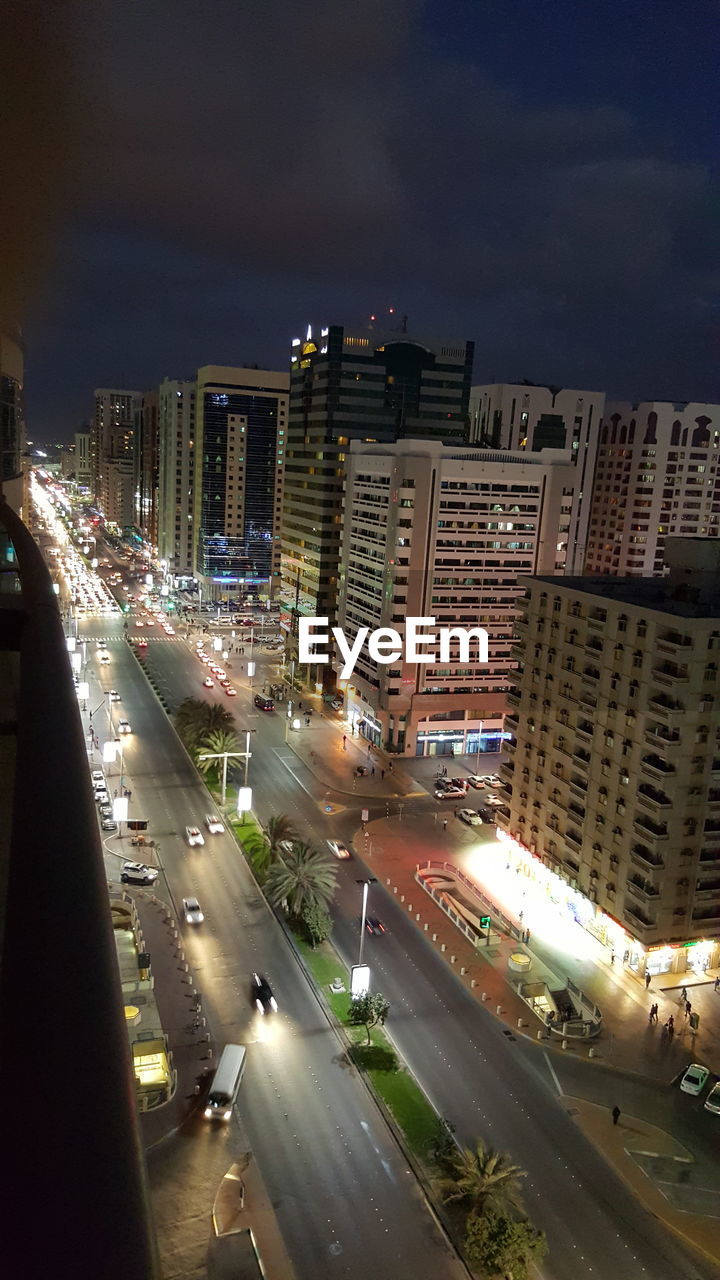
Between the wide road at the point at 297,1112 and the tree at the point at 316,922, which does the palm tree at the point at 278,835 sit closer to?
the wide road at the point at 297,1112

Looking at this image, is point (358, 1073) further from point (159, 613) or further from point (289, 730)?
point (159, 613)

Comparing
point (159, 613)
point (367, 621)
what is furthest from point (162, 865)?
point (159, 613)

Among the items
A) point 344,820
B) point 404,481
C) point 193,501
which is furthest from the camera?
point 193,501

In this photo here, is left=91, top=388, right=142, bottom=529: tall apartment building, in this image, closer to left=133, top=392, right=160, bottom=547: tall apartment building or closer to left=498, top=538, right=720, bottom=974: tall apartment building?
left=133, top=392, right=160, bottom=547: tall apartment building

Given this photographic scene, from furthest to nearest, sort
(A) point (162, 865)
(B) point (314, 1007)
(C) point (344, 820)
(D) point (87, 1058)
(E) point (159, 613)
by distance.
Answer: (E) point (159, 613) < (C) point (344, 820) < (A) point (162, 865) < (B) point (314, 1007) < (D) point (87, 1058)

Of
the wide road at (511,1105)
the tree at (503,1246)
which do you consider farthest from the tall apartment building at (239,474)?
the tree at (503,1246)

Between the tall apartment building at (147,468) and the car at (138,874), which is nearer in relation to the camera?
the car at (138,874)

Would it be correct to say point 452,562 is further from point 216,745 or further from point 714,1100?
point 714,1100
